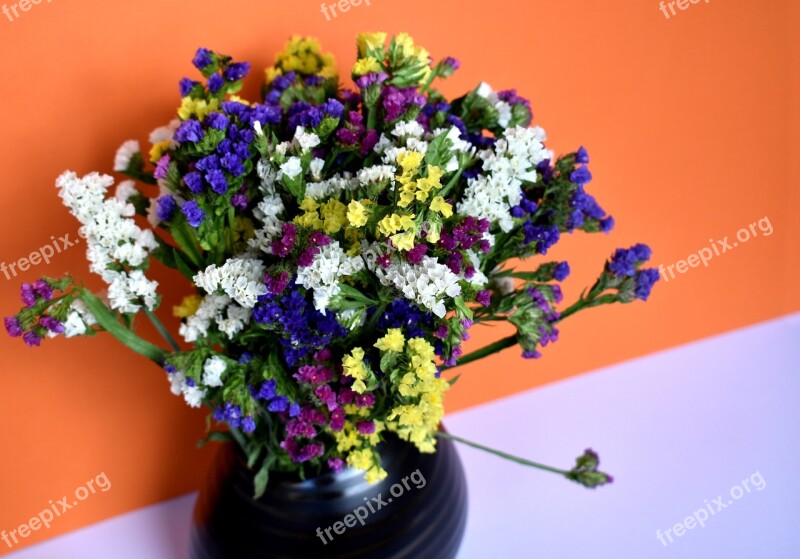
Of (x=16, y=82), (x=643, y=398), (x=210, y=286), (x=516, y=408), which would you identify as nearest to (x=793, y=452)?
(x=643, y=398)

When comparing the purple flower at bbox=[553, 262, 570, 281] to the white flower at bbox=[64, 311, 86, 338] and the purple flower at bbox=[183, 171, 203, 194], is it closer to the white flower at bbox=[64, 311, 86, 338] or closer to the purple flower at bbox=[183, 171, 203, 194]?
the purple flower at bbox=[183, 171, 203, 194]

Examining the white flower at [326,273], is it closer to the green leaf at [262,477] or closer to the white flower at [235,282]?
the white flower at [235,282]

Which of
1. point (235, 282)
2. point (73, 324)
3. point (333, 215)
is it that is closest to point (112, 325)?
point (73, 324)

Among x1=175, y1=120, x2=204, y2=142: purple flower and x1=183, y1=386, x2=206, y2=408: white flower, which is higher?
x1=175, y1=120, x2=204, y2=142: purple flower

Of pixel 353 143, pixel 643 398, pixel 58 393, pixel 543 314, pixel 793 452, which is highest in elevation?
pixel 353 143

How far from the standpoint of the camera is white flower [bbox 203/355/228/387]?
2.41ft

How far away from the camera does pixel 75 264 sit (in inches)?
36.8

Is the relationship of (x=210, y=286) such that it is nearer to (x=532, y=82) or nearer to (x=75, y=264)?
(x=75, y=264)

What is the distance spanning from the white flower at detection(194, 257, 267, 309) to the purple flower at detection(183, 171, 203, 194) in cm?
7

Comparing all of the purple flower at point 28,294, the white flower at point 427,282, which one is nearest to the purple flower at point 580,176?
the white flower at point 427,282

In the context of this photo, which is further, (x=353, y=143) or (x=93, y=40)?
(x=93, y=40)

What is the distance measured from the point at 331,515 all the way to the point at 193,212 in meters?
0.37

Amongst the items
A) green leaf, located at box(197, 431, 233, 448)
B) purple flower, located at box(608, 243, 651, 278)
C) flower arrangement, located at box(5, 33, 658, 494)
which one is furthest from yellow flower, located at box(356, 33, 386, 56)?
green leaf, located at box(197, 431, 233, 448)

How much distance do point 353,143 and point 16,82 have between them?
415 mm
